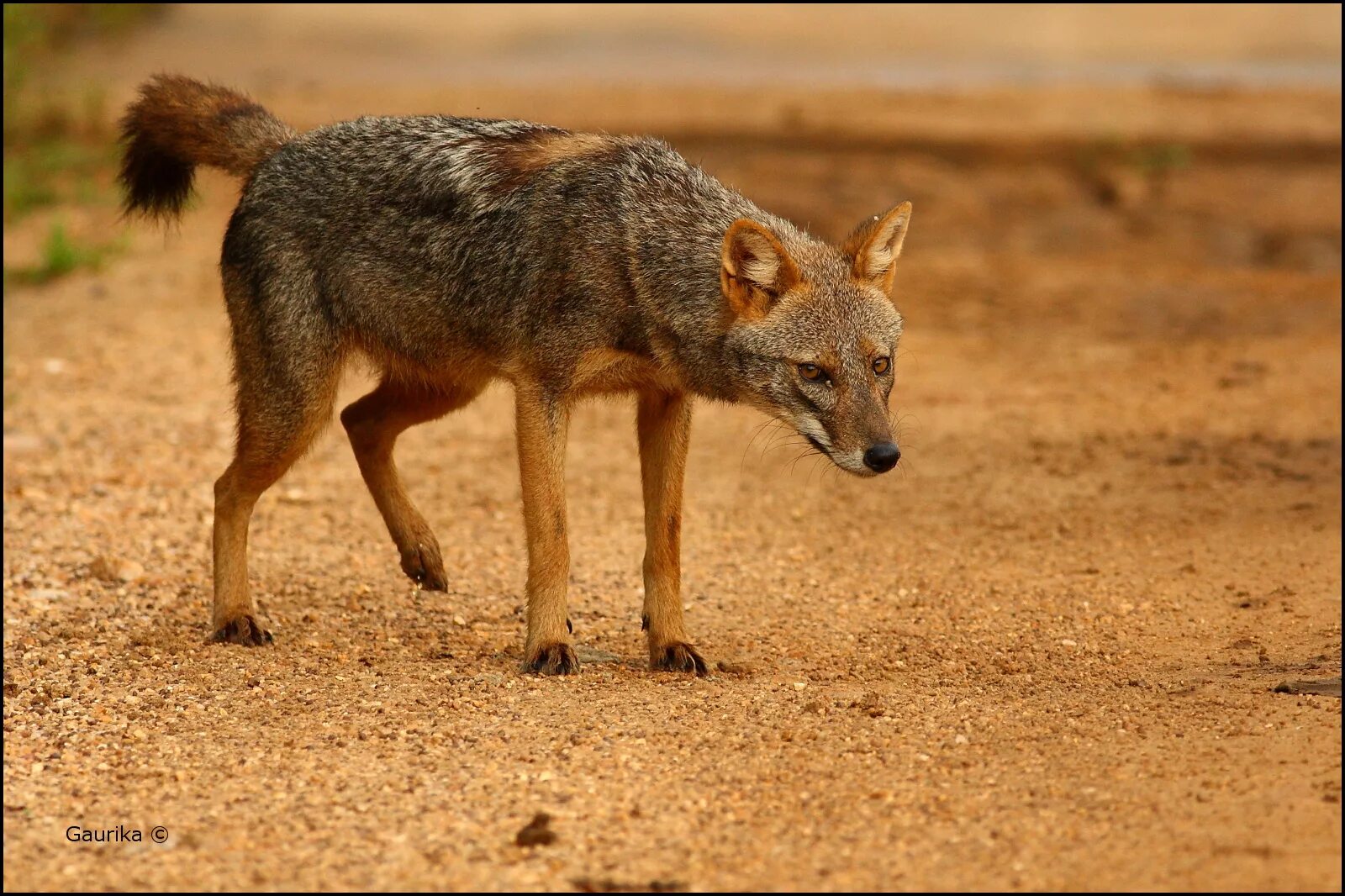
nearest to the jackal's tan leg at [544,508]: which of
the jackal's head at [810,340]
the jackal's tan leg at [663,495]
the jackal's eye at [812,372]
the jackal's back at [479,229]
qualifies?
the jackal's back at [479,229]

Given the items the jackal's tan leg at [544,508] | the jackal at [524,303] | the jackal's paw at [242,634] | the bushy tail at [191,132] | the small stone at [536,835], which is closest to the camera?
the small stone at [536,835]

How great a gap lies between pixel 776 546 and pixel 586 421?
315cm

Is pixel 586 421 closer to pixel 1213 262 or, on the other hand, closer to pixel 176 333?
pixel 176 333

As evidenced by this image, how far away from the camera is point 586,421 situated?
38.6 feet

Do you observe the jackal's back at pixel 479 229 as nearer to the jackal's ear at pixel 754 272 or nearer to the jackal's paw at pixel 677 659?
the jackal's ear at pixel 754 272

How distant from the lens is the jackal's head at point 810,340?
6340 mm

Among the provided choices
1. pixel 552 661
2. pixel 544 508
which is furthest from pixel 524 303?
pixel 552 661

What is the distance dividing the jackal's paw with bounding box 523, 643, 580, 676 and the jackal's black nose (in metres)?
1.45

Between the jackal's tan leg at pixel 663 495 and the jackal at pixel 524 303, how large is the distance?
0.01 meters

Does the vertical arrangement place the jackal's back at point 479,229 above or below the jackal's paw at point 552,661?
above

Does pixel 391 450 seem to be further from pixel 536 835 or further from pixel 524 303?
pixel 536 835

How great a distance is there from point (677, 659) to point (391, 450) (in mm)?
2052

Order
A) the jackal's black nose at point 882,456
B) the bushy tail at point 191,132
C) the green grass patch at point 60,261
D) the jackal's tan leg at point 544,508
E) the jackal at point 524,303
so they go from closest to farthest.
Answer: the jackal's black nose at point 882,456 < the jackal at point 524,303 < the jackal's tan leg at point 544,508 < the bushy tail at point 191,132 < the green grass patch at point 60,261

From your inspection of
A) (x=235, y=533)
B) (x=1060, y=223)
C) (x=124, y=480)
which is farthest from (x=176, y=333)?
(x=1060, y=223)
